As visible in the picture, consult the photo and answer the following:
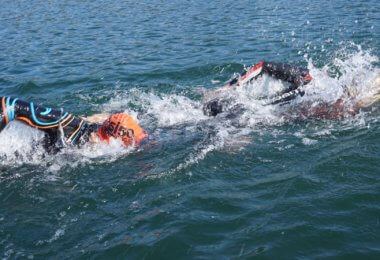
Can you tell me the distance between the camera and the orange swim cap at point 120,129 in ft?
25.3

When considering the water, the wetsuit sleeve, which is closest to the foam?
the water

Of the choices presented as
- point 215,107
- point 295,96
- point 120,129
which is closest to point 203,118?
point 215,107

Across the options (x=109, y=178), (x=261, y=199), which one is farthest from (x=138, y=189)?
(x=261, y=199)

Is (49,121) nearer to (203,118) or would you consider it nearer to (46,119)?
(46,119)

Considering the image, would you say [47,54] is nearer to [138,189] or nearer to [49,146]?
[49,146]

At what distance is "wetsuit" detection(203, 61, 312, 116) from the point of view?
9.18 meters

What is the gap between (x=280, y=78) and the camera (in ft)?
30.8

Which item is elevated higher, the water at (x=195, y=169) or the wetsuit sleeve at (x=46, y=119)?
the wetsuit sleeve at (x=46, y=119)

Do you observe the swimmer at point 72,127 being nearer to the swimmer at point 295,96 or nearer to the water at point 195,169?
the water at point 195,169

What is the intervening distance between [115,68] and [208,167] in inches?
289

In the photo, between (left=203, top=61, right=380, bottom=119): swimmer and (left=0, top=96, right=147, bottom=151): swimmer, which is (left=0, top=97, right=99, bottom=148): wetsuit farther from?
(left=203, top=61, right=380, bottom=119): swimmer

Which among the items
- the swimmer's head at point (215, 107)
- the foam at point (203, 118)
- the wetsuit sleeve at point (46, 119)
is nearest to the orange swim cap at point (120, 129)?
the foam at point (203, 118)

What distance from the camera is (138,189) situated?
6711 millimetres

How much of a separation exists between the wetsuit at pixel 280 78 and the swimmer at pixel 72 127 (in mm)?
2016
